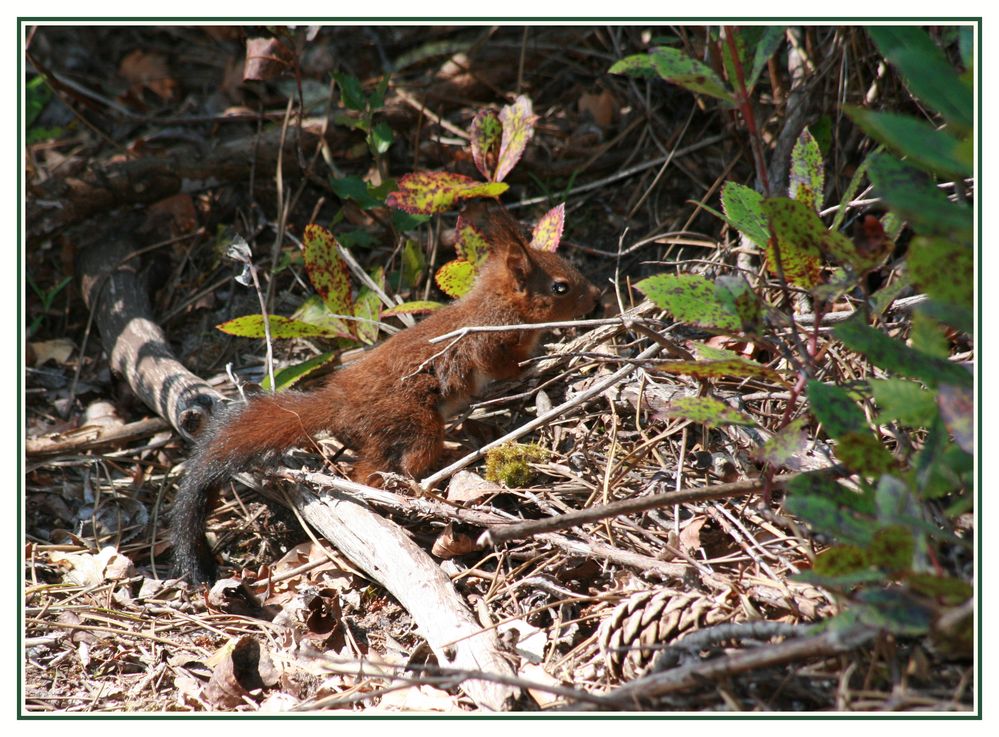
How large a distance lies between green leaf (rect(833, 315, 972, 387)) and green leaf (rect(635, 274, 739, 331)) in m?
0.40

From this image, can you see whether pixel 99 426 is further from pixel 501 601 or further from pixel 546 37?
pixel 546 37

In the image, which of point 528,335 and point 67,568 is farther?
point 528,335

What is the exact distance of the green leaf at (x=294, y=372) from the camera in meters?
3.92

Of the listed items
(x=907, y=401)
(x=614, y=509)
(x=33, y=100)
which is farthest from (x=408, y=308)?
(x=33, y=100)

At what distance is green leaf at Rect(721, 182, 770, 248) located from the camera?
283cm

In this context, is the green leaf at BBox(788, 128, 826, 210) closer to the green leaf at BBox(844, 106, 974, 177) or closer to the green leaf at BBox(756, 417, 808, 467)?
the green leaf at BBox(756, 417, 808, 467)

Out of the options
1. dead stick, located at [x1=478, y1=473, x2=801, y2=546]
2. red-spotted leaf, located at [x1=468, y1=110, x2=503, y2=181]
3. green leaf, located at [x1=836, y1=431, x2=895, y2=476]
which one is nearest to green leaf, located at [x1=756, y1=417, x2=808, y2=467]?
dead stick, located at [x1=478, y1=473, x2=801, y2=546]

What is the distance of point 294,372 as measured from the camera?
13.1 feet

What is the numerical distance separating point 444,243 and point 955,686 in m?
3.19

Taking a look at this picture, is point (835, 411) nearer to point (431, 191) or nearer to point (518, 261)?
point (431, 191)

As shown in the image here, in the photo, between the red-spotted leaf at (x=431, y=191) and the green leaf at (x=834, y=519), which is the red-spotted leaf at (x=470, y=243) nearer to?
the red-spotted leaf at (x=431, y=191)

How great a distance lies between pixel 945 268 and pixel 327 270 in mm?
2669

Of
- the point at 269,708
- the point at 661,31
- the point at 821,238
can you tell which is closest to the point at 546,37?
the point at 661,31

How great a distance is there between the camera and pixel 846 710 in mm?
2109
